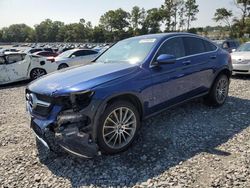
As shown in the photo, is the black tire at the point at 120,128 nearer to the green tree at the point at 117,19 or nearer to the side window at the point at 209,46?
the side window at the point at 209,46

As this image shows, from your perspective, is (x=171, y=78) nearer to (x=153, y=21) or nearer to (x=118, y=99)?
(x=118, y=99)

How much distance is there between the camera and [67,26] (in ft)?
347

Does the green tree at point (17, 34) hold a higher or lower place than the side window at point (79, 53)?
higher

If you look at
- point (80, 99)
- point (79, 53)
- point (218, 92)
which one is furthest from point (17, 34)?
point (80, 99)

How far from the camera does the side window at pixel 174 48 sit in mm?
4699

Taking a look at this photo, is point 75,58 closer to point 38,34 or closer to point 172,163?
point 172,163

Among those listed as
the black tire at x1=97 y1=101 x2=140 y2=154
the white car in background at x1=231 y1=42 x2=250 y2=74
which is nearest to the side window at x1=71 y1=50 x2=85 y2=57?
the white car in background at x1=231 y1=42 x2=250 y2=74

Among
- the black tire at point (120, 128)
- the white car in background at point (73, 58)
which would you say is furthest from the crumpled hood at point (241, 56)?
the black tire at point (120, 128)

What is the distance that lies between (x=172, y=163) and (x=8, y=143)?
2.73 metres

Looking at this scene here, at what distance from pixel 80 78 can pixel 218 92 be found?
3438 mm

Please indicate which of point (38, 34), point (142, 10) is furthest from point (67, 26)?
point (142, 10)

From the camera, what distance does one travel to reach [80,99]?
3504 mm

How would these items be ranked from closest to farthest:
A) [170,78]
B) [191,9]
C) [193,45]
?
[170,78] → [193,45] → [191,9]

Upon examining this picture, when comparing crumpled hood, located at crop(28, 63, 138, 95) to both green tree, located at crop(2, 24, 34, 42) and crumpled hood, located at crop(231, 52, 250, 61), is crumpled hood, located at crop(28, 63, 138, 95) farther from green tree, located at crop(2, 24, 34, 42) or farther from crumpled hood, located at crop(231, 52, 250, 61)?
green tree, located at crop(2, 24, 34, 42)
